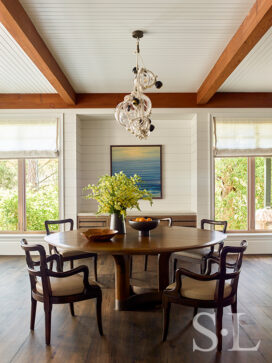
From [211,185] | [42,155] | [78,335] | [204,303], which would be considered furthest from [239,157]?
[78,335]

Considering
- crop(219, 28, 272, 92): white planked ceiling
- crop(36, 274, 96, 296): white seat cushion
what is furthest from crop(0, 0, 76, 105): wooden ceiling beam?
crop(219, 28, 272, 92): white planked ceiling

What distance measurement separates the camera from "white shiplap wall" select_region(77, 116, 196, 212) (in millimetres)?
5973

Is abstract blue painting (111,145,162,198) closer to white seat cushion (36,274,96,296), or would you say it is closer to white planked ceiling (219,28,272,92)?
white planked ceiling (219,28,272,92)

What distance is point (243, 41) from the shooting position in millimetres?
3137

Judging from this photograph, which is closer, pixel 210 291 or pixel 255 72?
pixel 210 291

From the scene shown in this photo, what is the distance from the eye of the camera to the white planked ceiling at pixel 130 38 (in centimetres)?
288

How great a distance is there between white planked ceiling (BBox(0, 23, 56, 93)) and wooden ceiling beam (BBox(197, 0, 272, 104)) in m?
2.37

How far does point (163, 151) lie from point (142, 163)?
46 centimetres

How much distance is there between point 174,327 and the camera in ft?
8.86

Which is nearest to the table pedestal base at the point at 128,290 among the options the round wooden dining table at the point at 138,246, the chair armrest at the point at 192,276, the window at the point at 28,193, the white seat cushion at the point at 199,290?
the round wooden dining table at the point at 138,246

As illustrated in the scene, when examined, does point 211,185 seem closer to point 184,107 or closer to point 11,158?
point 184,107

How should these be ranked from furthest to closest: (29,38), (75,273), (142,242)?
(29,38) < (142,242) < (75,273)

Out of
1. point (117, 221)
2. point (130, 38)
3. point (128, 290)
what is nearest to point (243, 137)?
point (130, 38)

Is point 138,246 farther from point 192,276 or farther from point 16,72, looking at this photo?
point 16,72
